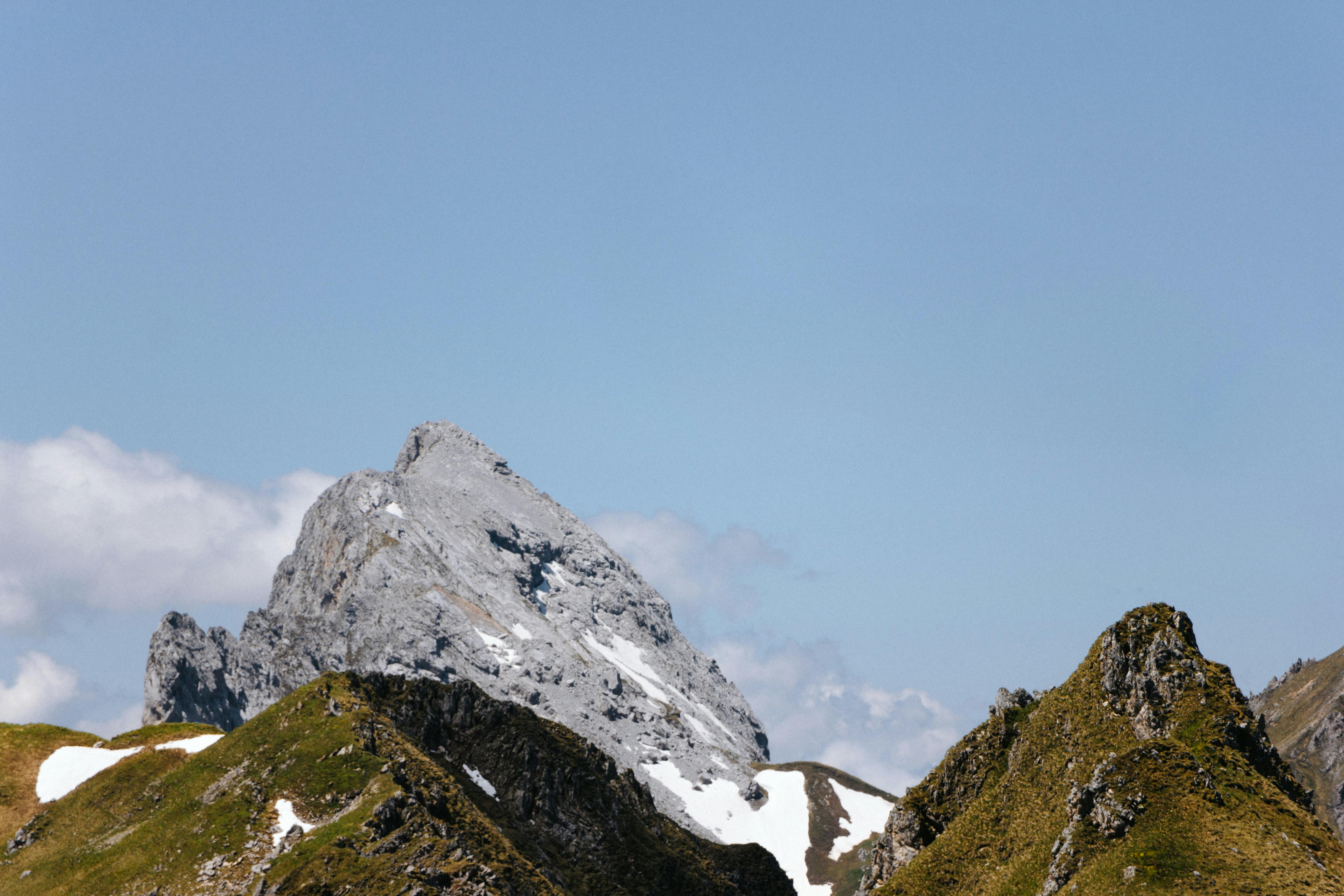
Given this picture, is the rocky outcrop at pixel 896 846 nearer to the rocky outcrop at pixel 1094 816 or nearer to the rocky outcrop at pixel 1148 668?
the rocky outcrop at pixel 1148 668

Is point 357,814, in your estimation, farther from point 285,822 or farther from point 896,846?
point 896,846

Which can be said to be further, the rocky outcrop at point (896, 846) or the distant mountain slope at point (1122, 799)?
the rocky outcrop at point (896, 846)

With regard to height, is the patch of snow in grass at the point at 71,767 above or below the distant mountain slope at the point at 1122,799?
above

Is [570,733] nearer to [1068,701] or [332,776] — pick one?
[332,776]

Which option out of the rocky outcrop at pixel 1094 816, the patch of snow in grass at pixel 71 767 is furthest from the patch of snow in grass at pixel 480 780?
the rocky outcrop at pixel 1094 816

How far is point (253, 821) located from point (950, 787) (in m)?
58.8

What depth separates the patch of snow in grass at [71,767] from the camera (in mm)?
116562

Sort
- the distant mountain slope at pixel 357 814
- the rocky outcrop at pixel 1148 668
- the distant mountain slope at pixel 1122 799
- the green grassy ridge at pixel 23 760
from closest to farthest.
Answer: the distant mountain slope at pixel 1122 799 < the rocky outcrop at pixel 1148 668 < the distant mountain slope at pixel 357 814 < the green grassy ridge at pixel 23 760

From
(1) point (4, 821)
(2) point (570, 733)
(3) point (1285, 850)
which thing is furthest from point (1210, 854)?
(2) point (570, 733)

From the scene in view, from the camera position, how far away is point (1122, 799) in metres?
69.1

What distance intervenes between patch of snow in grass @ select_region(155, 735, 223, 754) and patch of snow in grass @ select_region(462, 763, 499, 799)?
95.7ft

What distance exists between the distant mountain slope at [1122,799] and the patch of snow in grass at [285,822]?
1906 inches

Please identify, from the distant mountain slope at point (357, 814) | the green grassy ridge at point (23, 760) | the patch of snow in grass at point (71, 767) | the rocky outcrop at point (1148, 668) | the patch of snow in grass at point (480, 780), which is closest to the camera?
the rocky outcrop at point (1148, 668)

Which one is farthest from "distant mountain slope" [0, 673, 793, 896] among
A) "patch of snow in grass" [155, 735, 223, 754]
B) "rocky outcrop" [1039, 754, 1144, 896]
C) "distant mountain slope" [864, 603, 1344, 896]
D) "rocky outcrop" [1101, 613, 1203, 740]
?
"rocky outcrop" [1101, 613, 1203, 740]
